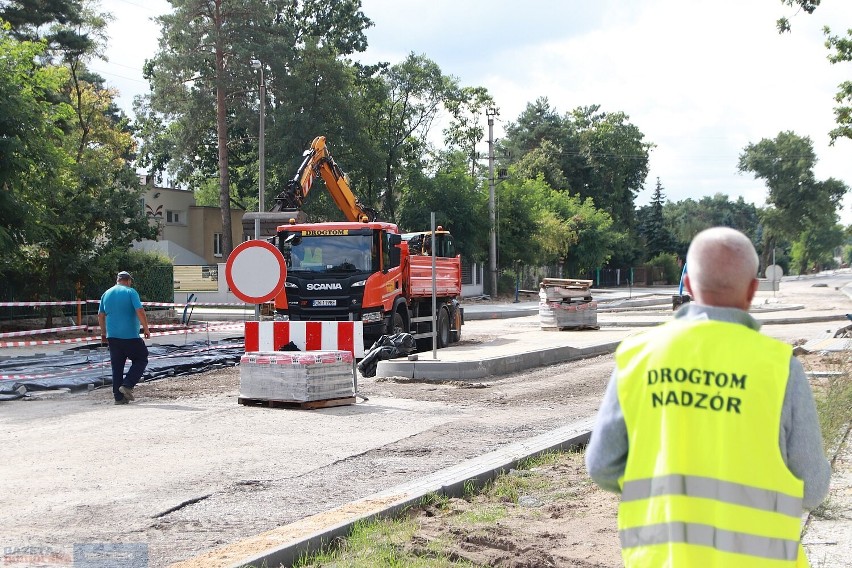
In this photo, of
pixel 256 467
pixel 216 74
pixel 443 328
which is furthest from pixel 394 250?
pixel 216 74

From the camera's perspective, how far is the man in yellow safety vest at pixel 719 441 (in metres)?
2.78

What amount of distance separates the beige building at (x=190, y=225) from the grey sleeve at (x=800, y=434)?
63.6m

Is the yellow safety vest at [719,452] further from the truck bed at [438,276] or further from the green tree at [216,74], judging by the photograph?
the green tree at [216,74]

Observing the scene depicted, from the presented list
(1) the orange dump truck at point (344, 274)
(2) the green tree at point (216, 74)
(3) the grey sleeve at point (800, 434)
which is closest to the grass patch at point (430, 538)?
(3) the grey sleeve at point (800, 434)

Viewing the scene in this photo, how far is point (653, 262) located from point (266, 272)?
87.4 metres

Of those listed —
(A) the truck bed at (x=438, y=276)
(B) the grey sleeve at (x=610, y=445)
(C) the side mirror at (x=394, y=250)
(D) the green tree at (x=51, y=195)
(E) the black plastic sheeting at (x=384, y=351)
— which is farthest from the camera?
(D) the green tree at (x=51, y=195)

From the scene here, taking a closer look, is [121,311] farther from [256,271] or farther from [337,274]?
[337,274]

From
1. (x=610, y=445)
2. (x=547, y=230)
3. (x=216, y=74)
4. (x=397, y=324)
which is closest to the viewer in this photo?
(x=610, y=445)

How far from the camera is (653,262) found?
320ft

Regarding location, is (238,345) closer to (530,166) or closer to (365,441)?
(365,441)

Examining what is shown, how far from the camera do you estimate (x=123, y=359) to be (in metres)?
13.2

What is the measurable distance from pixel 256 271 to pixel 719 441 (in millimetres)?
11139

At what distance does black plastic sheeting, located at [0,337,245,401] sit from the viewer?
14.8m

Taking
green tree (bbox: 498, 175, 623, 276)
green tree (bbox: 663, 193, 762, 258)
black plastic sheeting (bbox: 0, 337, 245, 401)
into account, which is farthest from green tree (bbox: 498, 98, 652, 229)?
black plastic sheeting (bbox: 0, 337, 245, 401)
